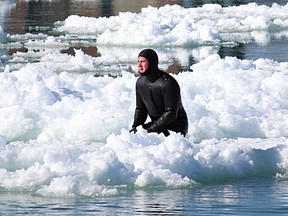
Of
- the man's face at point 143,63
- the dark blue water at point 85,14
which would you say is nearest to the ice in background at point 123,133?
the man's face at point 143,63

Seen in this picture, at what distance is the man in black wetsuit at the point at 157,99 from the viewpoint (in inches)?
404

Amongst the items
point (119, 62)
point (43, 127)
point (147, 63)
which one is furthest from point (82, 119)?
point (119, 62)

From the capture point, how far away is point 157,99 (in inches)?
411

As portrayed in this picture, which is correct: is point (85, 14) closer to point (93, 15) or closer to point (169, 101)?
point (93, 15)

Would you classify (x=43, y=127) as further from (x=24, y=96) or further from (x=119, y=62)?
(x=119, y=62)

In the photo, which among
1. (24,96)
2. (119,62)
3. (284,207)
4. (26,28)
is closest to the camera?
(284,207)

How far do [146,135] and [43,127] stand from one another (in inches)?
130

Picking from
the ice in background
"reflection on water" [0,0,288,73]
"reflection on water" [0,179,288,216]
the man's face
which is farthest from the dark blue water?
"reflection on water" [0,179,288,216]

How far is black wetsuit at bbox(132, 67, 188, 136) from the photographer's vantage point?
404 inches

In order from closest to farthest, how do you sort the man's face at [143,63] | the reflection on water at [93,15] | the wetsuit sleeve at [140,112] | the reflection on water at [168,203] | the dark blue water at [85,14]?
1. the reflection on water at [168,203]
2. the man's face at [143,63]
3. the wetsuit sleeve at [140,112]
4. the reflection on water at [93,15]
5. the dark blue water at [85,14]

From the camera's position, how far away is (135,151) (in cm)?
991

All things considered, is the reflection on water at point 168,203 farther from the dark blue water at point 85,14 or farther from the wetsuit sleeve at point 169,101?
the dark blue water at point 85,14

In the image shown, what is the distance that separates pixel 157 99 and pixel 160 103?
0.24 feet

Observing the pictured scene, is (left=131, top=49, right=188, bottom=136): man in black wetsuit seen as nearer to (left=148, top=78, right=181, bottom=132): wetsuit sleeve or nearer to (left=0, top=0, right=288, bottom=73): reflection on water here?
(left=148, top=78, right=181, bottom=132): wetsuit sleeve
